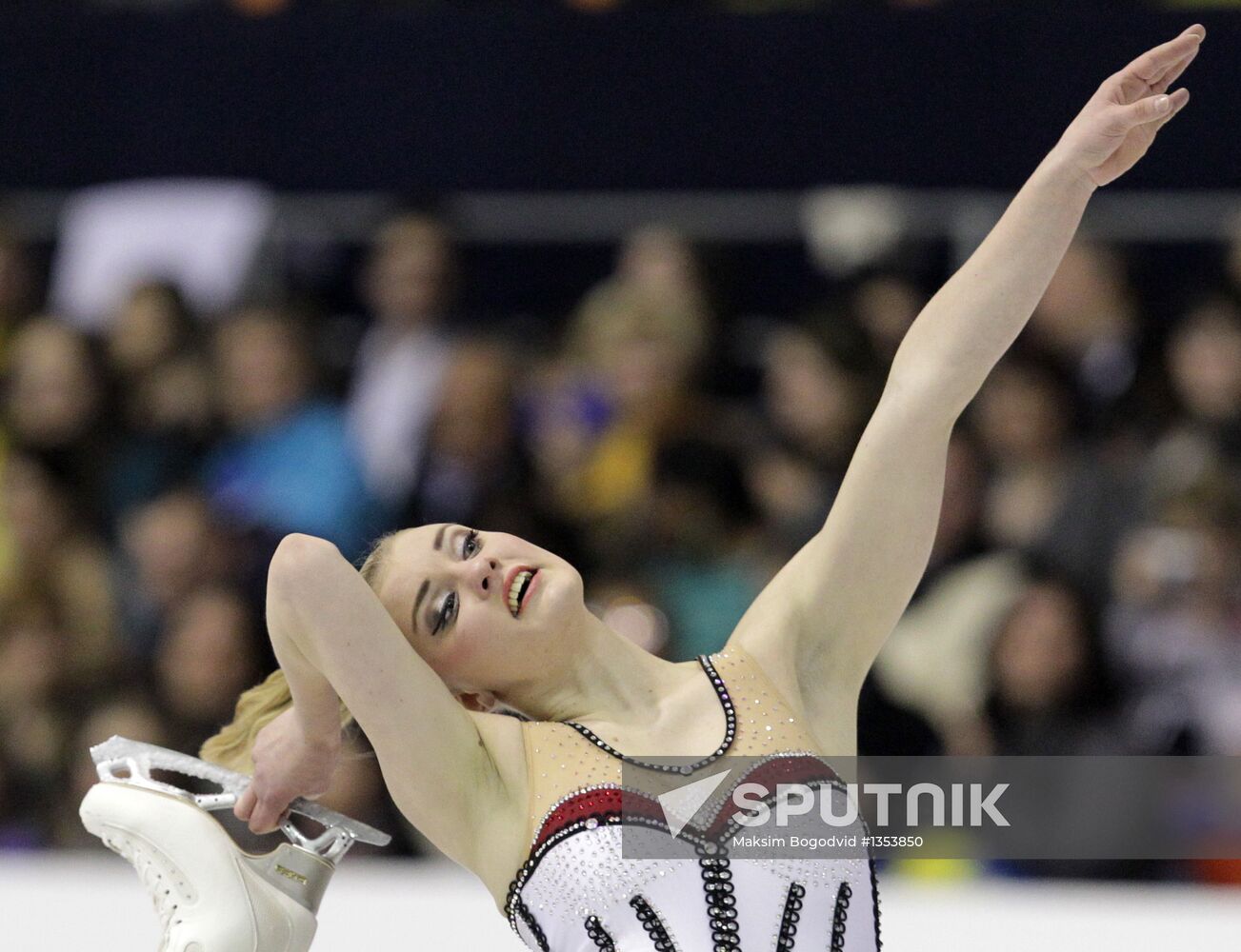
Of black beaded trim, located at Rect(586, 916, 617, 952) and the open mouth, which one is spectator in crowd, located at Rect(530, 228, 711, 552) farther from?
black beaded trim, located at Rect(586, 916, 617, 952)

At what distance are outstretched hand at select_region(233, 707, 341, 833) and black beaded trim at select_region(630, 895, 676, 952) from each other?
467 millimetres

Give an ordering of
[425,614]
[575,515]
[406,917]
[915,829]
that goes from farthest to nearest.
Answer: [575,515] < [915,829] < [406,917] < [425,614]

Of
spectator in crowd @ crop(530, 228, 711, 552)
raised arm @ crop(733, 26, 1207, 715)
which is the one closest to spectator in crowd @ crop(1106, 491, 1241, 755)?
spectator in crowd @ crop(530, 228, 711, 552)

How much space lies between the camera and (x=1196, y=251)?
5.48 metres

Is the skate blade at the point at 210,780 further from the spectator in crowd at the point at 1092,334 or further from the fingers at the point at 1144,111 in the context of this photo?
the spectator in crowd at the point at 1092,334

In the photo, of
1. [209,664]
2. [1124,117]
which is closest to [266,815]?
[1124,117]

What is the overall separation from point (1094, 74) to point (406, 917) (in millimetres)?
3190

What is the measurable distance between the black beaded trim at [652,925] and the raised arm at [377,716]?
0.19 m

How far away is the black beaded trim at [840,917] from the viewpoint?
2.50 m

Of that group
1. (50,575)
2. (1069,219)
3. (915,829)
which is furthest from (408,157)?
(1069,219)

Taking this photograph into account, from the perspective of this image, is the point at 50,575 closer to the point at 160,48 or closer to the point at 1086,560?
the point at 160,48

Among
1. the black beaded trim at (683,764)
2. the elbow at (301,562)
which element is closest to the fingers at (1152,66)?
the black beaded trim at (683,764)

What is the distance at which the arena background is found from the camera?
4.69 metres

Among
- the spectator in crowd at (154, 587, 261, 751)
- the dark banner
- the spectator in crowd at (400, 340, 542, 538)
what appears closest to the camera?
the spectator in crowd at (154, 587, 261, 751)
